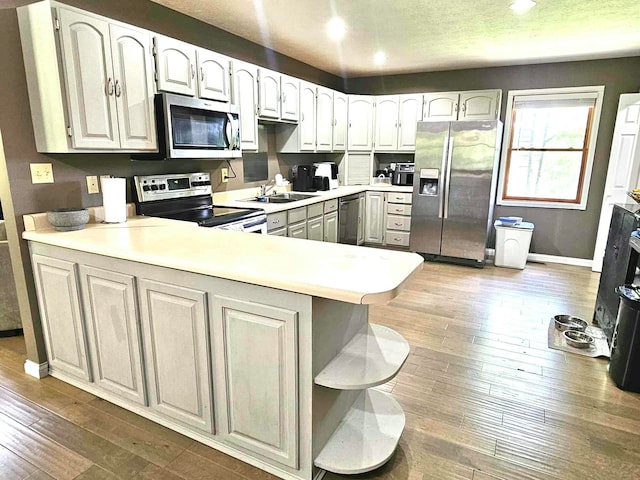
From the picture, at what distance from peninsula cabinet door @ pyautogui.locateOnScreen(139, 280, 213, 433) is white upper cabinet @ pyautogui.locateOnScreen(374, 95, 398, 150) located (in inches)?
183

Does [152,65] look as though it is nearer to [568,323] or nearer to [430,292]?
[430,292]

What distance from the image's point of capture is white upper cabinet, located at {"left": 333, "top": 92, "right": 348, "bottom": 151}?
5.32 metres

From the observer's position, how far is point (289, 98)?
4.23m

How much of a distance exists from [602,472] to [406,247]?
12.9ft

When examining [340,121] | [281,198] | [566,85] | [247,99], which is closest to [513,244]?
[566,85]

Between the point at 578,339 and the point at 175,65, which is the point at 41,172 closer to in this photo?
the point at 175,65

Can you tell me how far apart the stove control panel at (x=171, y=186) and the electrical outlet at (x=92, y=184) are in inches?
10.7

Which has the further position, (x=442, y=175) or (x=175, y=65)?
(x=442, y=175)

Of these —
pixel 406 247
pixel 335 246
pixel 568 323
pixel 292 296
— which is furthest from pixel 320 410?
pixel 406 247

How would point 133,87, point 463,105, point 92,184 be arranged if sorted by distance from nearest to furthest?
1. point 133,87
2. point 92,184
3. point 463,105

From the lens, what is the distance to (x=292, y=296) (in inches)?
58.6

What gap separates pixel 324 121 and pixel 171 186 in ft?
8.37

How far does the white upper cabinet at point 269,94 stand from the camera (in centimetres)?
374

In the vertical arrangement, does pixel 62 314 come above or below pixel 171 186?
below
